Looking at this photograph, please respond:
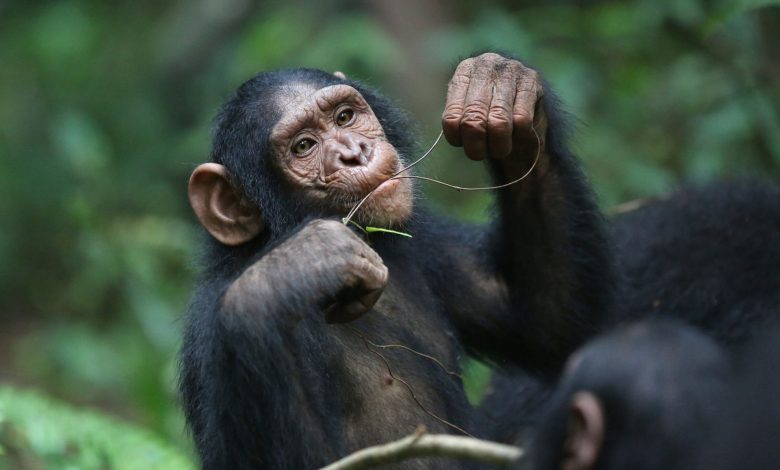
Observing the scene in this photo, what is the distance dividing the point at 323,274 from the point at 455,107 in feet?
3.26

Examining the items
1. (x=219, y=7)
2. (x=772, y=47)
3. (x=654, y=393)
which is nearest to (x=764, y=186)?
(x=772, y=47)

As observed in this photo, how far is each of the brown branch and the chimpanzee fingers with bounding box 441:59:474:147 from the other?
5.40 ft

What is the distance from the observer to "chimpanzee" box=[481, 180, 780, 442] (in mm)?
5895

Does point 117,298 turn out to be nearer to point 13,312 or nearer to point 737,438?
point 13,312

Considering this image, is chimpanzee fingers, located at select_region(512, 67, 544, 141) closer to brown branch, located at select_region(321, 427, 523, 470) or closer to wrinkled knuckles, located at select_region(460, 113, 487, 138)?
wrinkled knuckles, located at select_region(460, 113, 487, 138)

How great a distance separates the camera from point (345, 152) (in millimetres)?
4852

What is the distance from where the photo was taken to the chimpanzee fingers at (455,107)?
4.64 m

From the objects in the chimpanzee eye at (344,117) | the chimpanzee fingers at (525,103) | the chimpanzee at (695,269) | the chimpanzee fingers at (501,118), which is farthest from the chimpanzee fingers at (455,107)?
the chimpanzee at (695,269)

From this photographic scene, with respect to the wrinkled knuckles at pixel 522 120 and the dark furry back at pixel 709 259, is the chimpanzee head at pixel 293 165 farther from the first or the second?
the dark furry back at pixel 709 259

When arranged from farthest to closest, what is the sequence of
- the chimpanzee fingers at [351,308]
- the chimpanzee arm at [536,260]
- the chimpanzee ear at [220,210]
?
1. the chimpanzee arm at [536,260]
2. the chimpanzee ear at [220,210]
3. the chimpanzee fingers at [351,308]

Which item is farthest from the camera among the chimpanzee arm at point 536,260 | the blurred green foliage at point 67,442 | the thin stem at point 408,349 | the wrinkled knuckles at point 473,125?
the blurred green foliage at point 67,442

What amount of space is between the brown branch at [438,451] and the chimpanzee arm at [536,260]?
1904 millimetres

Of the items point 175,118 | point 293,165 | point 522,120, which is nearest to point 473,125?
point 522,120

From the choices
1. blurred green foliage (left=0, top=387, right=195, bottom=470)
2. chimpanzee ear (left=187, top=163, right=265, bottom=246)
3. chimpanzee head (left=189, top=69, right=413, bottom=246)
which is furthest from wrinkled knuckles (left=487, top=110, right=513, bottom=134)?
blurred green foliage (left=0, top=387, right=195, bottom=470)
